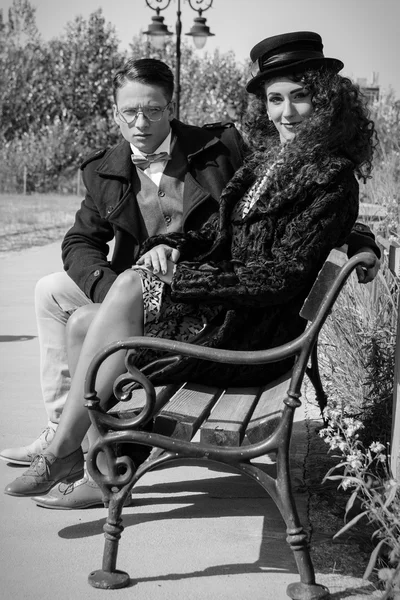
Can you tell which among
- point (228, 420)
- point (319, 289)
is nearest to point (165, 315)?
point (228, 420)

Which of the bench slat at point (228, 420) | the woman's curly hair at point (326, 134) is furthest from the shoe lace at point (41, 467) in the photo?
the woman's curly hair at point (326, 134)

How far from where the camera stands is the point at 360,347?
13.8ft

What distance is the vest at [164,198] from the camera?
3.90 meters

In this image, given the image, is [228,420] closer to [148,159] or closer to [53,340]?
[53,340]

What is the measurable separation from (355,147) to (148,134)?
3.24ft

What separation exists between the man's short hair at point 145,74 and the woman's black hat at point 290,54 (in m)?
0.56

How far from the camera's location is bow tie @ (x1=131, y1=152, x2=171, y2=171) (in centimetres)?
392

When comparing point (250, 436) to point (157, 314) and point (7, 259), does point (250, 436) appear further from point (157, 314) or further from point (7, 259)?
point (7, 259)

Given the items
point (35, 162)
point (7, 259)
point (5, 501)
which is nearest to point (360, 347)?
point (5, 501)

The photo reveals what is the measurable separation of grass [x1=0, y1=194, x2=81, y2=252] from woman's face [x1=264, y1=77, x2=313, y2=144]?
389 inches

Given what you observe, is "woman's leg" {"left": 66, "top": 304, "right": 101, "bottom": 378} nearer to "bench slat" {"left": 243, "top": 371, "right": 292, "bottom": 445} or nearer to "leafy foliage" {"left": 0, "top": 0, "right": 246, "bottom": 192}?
"bench slat" {"left": 243, "top": 371, "right": 292, "bottom": 445}

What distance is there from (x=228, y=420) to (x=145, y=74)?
64.9 inches

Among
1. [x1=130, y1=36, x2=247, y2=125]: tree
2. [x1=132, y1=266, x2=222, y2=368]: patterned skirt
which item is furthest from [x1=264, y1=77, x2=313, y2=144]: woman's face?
A: [x1=130, y1=36, x2=247, y2=125]: tree

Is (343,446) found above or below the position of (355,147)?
below
